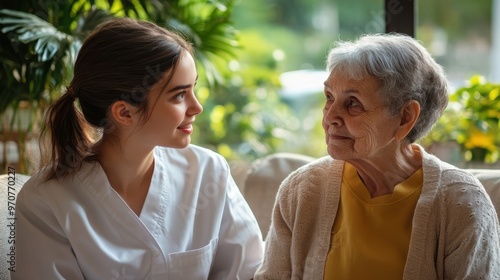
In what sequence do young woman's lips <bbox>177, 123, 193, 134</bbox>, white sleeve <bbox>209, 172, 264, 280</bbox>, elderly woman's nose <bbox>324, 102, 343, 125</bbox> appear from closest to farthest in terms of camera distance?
1. elderly woman's nose <bbox>324, 102, 343, 125</bbox>
2. young woman's lips <bbox>177, 123, 193, 134</bbox>
3. white sleeve <bbox>209, 172, 264, 280</bbox>

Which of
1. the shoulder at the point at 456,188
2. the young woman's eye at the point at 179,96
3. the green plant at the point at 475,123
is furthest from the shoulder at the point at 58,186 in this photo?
the green plant at the point at 475,123

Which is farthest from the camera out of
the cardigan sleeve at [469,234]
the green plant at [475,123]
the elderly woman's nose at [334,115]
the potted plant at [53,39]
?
the green plant at [475,123]

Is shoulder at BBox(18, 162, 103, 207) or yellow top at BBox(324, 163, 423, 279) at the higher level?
shoulder at BBox(18, 162, 103, 207)

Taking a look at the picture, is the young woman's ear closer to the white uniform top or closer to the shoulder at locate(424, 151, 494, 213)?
the white uniform top

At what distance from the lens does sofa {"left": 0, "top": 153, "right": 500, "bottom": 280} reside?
6.51 feet

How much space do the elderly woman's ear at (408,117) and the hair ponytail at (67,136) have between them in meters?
0.83

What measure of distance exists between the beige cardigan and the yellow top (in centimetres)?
3

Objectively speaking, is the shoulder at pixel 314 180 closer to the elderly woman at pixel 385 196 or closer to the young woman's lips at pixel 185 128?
the elderly woman at pixel 385 196

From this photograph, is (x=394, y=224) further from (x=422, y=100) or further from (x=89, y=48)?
→ (x=89, y=48)

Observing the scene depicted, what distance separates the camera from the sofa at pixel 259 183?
6.51 ft

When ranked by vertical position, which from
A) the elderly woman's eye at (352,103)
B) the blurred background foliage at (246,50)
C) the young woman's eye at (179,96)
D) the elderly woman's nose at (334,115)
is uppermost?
the young woman's eye at (179,96)

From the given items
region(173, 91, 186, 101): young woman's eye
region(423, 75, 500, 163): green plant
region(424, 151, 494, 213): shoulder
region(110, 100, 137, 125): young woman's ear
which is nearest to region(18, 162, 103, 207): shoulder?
region(110, 100, 137, 125): young woman's ear

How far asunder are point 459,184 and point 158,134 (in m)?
0.76

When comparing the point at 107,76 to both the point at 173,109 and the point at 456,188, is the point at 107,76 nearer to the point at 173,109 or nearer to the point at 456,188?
the point at 173,109
